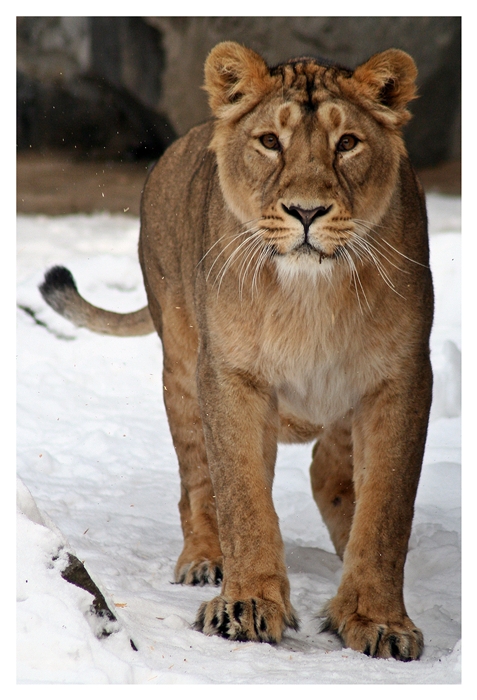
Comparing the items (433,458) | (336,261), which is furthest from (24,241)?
(336,261)

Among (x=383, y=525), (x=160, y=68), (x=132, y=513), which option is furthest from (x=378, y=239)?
(x=160, y=68)

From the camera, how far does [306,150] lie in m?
2.91

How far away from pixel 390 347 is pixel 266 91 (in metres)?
0.87

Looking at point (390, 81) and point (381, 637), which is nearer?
point (381, 637)

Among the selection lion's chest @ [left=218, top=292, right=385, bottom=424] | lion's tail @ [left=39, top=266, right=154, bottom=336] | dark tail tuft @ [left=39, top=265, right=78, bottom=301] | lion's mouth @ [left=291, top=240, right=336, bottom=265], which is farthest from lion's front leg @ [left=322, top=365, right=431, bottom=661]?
dark tail tuft @ [left=39, top=265, right=78, bottom=301]

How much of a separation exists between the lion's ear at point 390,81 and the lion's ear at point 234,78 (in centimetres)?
30

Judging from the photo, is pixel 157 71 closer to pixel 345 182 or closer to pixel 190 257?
pixel 190 257

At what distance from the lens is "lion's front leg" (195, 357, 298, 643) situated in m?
2.96

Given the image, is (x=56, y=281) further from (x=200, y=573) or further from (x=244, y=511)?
(x=244, y=511)

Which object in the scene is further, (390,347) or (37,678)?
(390,347)

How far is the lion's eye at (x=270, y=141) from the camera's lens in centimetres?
302

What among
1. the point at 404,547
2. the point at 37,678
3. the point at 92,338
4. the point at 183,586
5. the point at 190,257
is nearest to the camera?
the point at 37,678

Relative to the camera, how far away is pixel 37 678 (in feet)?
7.29

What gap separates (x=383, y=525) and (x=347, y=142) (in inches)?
44.9
